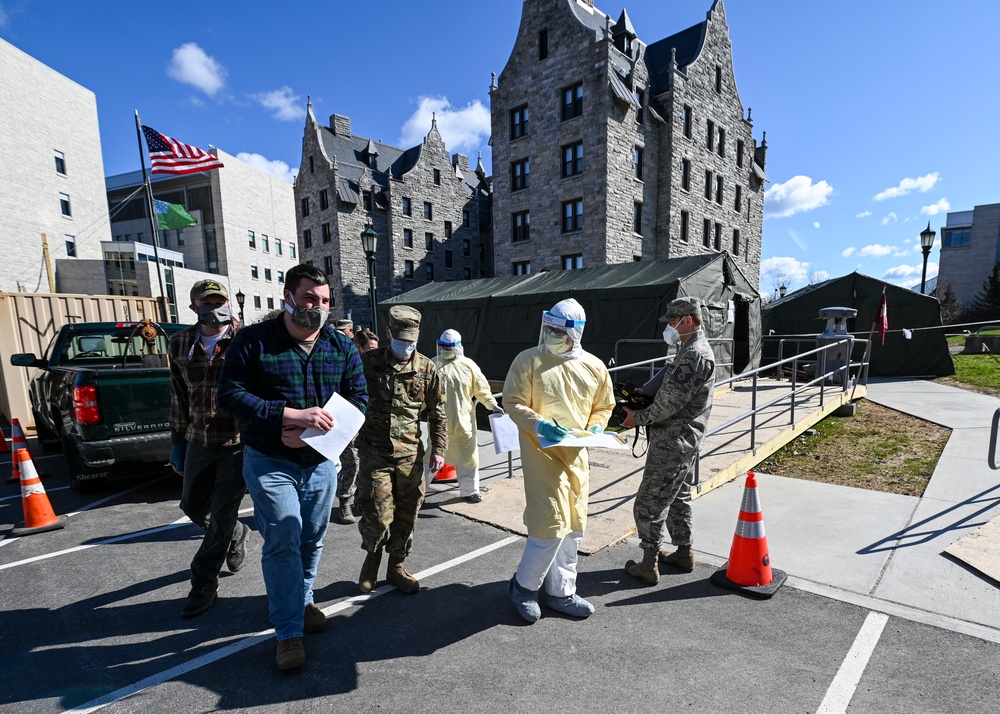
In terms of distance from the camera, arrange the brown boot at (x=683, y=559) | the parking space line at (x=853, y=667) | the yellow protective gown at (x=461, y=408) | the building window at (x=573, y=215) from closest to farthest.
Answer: the parking space line at (x=853, y=667) < the brown boot at (x=683, y=559) < the yellow protective gown at (x=461, y=408) < the building window at (x=573, y=215)

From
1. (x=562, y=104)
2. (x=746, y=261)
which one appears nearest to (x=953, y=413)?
(x=562, y=104)

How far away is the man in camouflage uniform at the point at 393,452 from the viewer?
326 cm

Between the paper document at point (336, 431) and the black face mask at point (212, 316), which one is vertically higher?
the black face mask at point (212, 316)

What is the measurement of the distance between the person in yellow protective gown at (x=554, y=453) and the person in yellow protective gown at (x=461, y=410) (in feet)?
6.92

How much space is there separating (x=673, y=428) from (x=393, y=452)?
2.00m

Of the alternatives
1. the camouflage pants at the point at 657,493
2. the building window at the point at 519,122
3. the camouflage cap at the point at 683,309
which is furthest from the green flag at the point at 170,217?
the camouflage pants at the point at 657,493

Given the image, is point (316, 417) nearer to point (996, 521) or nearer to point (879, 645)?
point (879, 645)

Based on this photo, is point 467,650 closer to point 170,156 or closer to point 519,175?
point 170,156

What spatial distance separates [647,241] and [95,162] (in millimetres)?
33115

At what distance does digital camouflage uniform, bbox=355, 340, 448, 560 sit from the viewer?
325 centimetres

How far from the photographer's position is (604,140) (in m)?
22.8

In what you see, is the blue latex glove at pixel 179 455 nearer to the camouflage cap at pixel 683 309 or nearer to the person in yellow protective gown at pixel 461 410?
the person in yellow protective gown at pixel 461 410

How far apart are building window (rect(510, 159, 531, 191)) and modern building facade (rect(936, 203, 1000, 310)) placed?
4895 centimetres

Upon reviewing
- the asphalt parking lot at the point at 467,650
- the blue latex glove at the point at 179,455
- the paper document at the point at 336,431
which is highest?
the paper document at the point at 336,431
